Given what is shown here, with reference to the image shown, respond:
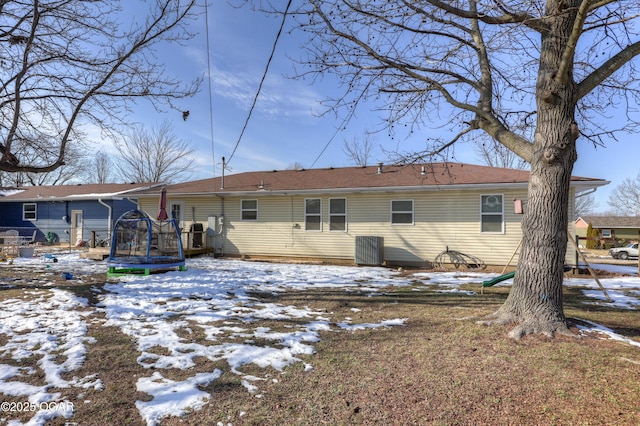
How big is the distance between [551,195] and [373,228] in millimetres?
8404

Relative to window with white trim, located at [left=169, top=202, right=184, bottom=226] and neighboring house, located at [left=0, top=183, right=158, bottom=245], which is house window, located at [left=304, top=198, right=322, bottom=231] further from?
neighboring house, located at [left=0, top=183, right=158, bottom=245]

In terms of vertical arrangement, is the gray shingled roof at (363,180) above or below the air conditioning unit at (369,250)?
above

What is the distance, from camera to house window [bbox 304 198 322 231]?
13.7 metres

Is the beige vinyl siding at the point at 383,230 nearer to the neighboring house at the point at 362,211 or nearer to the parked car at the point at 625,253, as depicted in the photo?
the neighboring house at the point at 362,211

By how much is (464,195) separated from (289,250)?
6.61 m

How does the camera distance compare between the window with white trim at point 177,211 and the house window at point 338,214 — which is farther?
the window with white trim at point 177,211

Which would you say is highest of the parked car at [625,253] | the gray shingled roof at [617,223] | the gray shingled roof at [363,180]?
the gray shingled roof at [363,180]

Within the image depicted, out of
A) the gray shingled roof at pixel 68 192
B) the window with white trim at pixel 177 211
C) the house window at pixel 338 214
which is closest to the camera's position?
the house window at pixel 338 214

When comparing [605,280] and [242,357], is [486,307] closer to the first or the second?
[242,357]

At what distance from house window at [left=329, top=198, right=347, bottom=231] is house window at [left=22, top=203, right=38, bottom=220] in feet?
63.2

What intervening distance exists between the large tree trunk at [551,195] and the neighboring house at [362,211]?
529 centimetres

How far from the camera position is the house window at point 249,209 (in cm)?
1456

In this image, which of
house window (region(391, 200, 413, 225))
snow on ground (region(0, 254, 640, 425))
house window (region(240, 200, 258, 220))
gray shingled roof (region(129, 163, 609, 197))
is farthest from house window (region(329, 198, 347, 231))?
snow on ground (region(0, 254, 640, 425))

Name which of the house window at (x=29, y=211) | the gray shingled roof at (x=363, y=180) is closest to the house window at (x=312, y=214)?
the gray shingled roof at (x=363, y=180)
